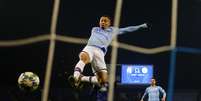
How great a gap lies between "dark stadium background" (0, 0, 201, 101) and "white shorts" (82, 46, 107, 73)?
390 millimetres

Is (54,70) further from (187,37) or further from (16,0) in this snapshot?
(187,37)

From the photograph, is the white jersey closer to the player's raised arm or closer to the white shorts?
the white shorts

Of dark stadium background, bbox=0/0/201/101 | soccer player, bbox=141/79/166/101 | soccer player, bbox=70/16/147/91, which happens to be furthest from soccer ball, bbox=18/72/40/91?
soccer player, bbox=141/79/166/101

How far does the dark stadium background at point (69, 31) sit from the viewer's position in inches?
111

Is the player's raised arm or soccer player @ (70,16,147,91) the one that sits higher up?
the player's raised arm

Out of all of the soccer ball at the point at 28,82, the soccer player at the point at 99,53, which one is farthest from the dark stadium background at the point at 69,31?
the soccer ball at the point at 28,82

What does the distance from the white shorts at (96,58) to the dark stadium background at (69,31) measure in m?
0.39

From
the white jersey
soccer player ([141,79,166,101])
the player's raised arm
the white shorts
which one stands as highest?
the player's raised arm

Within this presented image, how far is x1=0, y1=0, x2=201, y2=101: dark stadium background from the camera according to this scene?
2.81 metres

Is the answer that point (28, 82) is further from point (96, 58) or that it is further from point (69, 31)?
point (69, 31)

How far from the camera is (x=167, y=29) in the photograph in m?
3.02

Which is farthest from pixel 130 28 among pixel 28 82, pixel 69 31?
pixel 28 82

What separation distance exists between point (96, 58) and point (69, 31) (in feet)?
1.83

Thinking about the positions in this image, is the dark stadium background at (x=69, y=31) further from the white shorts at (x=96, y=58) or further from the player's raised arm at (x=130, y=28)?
the white shorts at (x=96, y=58)
